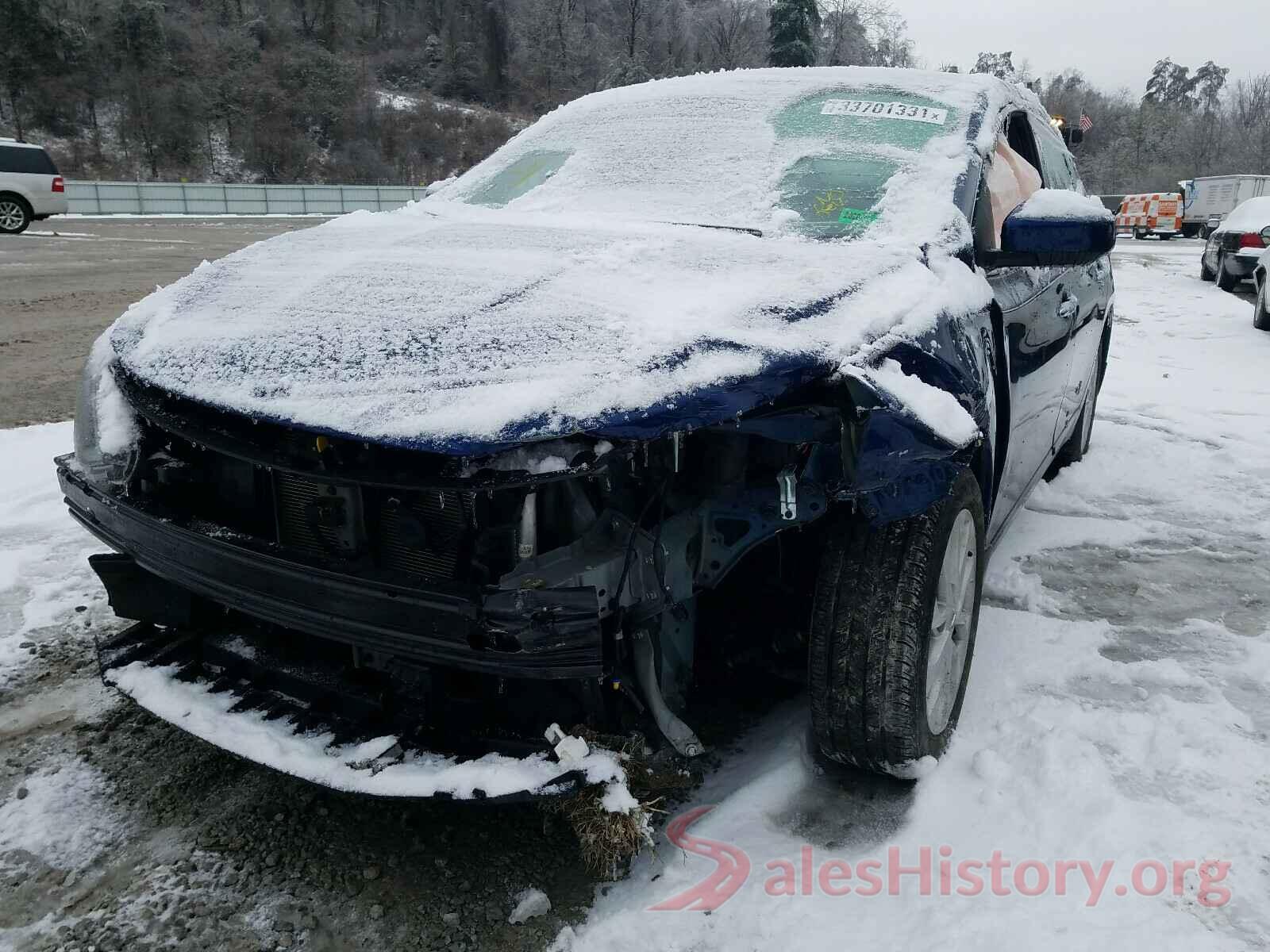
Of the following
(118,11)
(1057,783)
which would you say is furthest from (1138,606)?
(118,11)

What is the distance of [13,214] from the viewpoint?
1761cm

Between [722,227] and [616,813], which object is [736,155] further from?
[616,813]

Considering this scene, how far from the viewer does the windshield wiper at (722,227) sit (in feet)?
8.04

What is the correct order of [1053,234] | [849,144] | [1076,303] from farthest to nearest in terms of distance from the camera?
[1076,303] < [849,144] < [1053,234]

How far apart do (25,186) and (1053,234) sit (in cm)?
1976

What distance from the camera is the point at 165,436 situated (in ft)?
6.95

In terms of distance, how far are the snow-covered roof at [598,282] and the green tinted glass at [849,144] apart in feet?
0.04

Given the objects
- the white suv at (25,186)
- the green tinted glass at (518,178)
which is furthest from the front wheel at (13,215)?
the green tinted glass at (518,178)

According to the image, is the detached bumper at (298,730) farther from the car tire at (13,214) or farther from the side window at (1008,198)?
the car tire at (13,214)

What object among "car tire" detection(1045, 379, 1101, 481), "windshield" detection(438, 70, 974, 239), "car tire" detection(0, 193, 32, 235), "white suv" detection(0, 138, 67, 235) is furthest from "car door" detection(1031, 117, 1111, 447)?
"car tire" detection(0, 193, 32, 235)

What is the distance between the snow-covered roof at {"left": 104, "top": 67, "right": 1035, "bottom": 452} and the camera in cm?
162

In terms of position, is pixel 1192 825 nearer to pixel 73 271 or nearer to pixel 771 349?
pixel 771 349

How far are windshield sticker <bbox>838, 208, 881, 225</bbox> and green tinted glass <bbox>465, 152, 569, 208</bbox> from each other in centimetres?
106

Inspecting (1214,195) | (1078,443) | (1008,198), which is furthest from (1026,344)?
(1214,195)
